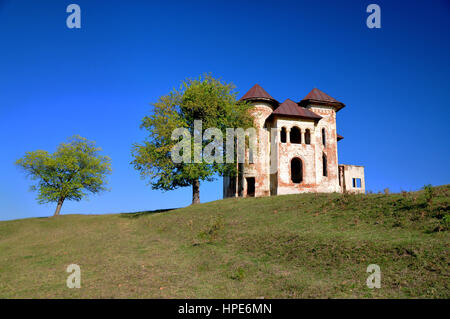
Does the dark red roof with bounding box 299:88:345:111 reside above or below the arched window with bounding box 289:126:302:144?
above

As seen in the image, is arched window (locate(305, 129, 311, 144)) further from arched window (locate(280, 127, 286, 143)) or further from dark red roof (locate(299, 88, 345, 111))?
dark red roof (locate(299, 88, 345, 111))

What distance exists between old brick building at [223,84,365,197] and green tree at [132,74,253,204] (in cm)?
249

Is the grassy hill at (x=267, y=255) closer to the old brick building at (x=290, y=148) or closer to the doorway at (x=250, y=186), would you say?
the old brick building at (x=290, y=148)

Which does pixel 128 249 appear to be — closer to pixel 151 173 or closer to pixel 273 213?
pixel 273 213

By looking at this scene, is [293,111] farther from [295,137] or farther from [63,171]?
[63,171]

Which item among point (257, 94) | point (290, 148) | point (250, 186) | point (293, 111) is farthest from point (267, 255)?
point (257, 94)

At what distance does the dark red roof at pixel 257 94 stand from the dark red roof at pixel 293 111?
215 centimetres

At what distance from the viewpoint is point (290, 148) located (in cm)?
3384

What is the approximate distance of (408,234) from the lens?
11.7 metres

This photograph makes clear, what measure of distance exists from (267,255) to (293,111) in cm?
2483

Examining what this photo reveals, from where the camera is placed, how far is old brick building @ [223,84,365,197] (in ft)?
110

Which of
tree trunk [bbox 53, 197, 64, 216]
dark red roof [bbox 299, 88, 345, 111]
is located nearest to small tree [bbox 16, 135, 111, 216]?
tree trunk [bbox 53, 197, 64, 216]

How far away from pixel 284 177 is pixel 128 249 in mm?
20115

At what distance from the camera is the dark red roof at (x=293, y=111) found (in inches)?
1356
